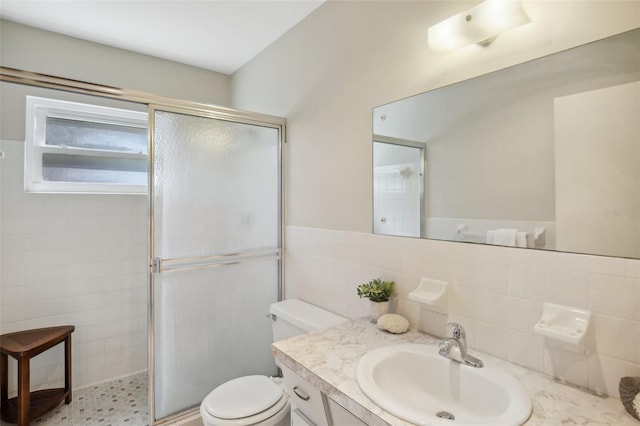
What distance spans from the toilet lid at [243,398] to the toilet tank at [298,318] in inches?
10.9

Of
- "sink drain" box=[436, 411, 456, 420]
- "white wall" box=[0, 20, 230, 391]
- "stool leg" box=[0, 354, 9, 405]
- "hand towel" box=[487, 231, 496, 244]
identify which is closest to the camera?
"sink drain" box=[436, 411, 456, 420]

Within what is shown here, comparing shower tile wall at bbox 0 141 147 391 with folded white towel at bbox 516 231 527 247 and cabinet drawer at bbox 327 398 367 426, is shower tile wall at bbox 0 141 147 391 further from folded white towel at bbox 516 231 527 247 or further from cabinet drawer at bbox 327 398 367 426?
folded white towel at bbox 516 231 527 247

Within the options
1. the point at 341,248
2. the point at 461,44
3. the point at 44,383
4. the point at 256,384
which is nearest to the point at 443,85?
the point at 461,44

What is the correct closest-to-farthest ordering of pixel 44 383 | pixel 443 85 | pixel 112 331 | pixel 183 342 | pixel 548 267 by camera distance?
pixel 548 267 < pixel 443 85 < pixel 183 342 < pixel 44 383 < pixel 112 331

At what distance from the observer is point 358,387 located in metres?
0.92

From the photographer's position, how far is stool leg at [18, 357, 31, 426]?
183 cm

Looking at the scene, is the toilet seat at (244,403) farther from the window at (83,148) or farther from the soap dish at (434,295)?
the window at (83,148)

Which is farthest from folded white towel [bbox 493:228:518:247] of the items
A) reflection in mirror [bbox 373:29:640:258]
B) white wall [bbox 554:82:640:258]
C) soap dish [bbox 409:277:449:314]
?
soap dish [bbox 409:277:449:314]

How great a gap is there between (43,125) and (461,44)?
8.97ft

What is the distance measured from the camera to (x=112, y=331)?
251cm

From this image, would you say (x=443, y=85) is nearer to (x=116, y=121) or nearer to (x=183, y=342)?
(x=183, y=342)

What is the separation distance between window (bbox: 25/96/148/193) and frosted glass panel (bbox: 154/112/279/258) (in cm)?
102

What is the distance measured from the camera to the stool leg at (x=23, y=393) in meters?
1.83

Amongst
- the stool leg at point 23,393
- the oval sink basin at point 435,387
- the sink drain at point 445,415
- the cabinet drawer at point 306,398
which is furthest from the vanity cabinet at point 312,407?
the stool leg at point 23,393
